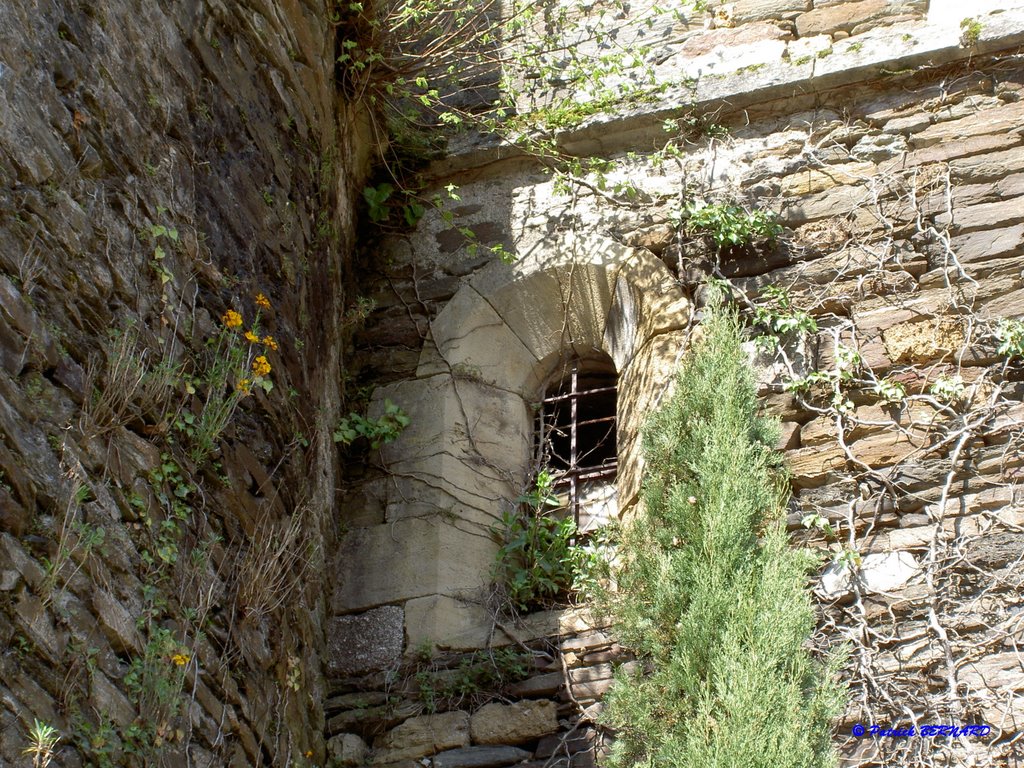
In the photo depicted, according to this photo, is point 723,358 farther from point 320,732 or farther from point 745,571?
point 320,732

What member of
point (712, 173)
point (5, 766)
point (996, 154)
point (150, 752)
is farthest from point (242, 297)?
point (996, 154)

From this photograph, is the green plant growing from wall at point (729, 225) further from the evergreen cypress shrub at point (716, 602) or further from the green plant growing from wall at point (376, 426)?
the green plant growing from wall at point (376, 426)

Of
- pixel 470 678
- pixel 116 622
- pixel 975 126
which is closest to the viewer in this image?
pixel 116 622

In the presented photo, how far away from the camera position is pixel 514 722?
4.64 meters

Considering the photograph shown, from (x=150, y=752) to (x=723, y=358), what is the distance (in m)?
2.53

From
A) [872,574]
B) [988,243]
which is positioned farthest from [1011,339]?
[872,574]

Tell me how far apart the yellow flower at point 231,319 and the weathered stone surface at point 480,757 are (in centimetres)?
162

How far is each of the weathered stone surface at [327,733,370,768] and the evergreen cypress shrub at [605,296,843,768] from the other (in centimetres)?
93

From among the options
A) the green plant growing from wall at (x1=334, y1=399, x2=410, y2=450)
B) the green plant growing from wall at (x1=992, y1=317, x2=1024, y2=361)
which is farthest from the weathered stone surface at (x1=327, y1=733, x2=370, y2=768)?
the green plant growing from wall at (x1=992, y1=317, x2=1024, y2=361)

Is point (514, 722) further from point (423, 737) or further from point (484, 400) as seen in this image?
point (484, 400)

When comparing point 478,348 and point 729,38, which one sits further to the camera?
point 729,38

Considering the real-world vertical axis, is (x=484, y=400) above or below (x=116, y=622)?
above

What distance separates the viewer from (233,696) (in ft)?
12.5

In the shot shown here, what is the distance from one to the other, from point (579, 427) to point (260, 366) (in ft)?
6.39
